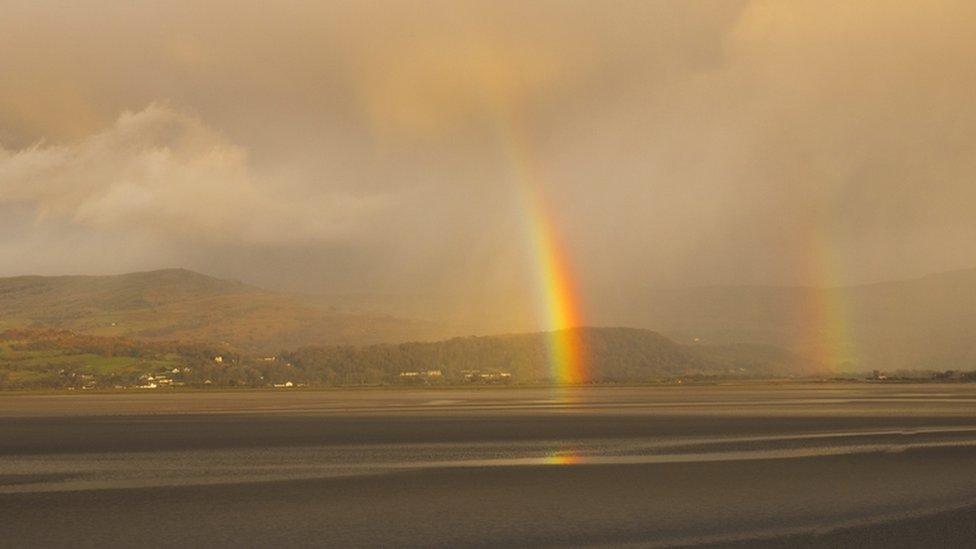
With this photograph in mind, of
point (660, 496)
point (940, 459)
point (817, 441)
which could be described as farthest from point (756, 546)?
point (817, 441)

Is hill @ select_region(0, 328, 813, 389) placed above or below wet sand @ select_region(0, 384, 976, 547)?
above

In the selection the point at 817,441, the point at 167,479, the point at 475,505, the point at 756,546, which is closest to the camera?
the point at 756,546

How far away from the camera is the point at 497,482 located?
23.9 metres

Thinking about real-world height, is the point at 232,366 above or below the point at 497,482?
above

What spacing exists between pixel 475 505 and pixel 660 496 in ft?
13.3

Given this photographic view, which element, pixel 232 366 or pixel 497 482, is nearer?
pixel 497 482

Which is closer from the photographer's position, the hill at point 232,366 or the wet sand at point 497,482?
the wet sand at point 497,482

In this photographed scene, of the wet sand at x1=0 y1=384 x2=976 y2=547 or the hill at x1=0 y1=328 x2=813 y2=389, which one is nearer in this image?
the wet sand at x1=0 y1=384 x2=976 y2=547

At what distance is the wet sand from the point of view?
1739 cm

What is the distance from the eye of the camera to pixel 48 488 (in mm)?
23609

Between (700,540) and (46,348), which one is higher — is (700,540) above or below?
below

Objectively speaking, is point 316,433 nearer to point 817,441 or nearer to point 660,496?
point 817,441

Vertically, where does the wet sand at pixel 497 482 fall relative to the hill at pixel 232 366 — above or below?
below

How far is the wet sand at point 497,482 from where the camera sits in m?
17.4
